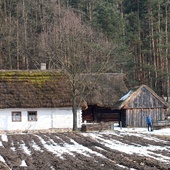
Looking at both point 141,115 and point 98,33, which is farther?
point 98,33

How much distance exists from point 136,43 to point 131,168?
40.6 meters

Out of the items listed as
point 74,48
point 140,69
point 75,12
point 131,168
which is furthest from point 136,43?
point 131,168

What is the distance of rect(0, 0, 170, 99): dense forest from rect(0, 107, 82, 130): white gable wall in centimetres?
1115

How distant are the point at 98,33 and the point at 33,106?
18789mm

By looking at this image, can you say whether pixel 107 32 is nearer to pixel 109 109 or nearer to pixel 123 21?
pixel 123 21

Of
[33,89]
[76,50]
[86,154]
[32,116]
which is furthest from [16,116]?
[86,154]

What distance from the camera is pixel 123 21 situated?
5600 centimetres

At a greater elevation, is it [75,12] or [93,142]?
[75,12]

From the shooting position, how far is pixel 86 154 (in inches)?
734

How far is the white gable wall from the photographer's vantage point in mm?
35062

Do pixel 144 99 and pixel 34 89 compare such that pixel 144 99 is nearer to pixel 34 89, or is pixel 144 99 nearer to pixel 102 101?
pixel 102 101

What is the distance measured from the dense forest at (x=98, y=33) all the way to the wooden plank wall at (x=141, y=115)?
9.96m

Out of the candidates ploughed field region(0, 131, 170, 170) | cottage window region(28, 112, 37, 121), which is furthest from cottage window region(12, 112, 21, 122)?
ploughed field region(0, 131, 170, 170)

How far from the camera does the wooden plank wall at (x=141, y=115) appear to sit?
122 feet
